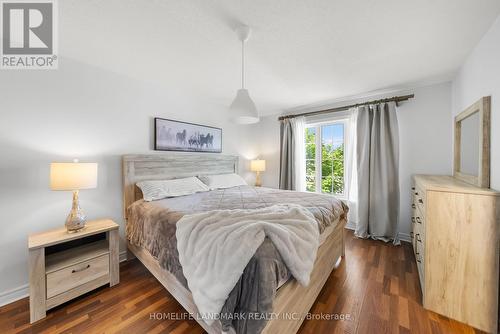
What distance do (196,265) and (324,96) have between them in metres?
3.12

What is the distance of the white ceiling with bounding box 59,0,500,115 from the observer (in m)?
1.32

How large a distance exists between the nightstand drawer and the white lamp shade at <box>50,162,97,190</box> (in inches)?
27.8

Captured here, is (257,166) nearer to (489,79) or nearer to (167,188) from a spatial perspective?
(167,188)

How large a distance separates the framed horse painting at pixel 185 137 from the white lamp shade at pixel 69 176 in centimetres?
102

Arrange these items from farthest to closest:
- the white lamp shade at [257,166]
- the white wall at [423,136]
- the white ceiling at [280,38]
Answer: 1. the white lamp shade at [257,166]
2. the white wall at [423,136]
3. the white ceiling at [280,38]

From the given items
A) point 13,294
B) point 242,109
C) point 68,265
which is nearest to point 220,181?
point 242,109

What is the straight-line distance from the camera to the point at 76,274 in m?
1.67

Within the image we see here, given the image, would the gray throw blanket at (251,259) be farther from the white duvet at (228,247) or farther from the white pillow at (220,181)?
the white pillow at (220,181)

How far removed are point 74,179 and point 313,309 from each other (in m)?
2.36

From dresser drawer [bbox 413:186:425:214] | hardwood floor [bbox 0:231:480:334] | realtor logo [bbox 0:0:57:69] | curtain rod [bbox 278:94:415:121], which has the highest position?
realtor logo [bbox 0:0:57:69]

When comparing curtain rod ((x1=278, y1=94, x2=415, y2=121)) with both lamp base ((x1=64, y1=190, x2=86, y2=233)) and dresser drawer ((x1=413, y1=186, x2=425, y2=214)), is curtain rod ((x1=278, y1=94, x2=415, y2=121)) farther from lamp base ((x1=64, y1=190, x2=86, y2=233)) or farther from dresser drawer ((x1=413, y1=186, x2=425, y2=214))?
lamp base ((x1=64, y1=190, x2=86, y2=233))

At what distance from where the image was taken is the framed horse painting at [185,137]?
107 inches

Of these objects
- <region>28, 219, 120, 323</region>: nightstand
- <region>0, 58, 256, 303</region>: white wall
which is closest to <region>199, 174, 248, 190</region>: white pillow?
<region>0, 58, 256, 303</region>: white wall

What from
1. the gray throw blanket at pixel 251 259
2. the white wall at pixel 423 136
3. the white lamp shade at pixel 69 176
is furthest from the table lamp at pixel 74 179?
the white wall at pixel 423 136
